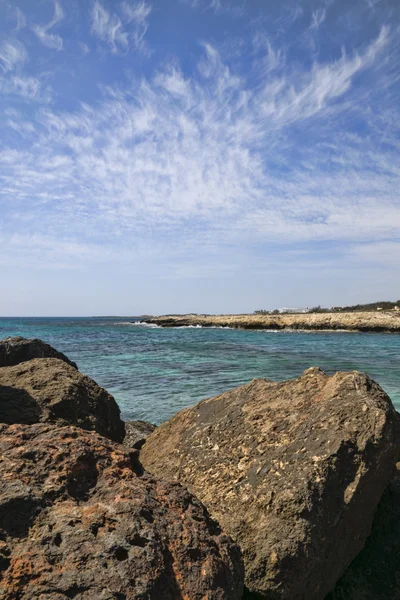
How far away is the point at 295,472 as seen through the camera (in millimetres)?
3166

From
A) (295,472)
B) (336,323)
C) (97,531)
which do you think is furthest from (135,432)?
(336,323)

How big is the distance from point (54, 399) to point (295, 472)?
2387 mm

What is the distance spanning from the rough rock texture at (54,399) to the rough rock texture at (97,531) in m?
1.22

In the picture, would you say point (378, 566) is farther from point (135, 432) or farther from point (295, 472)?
point (135, 432)

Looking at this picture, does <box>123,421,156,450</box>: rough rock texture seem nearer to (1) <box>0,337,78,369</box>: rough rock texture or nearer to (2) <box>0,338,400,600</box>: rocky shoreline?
(1) <box>0,337,78,369</box>: rough rock texture

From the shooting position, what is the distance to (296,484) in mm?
3064

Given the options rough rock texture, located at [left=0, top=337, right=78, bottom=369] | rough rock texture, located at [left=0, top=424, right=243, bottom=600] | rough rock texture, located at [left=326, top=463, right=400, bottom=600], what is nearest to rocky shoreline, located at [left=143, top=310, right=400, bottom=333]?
rough rock texture, located at [left=0, top=337, right=78, bottom=369]

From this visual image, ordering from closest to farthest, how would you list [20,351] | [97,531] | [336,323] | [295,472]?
[97,531], [295,472], [20,351], [336,323]

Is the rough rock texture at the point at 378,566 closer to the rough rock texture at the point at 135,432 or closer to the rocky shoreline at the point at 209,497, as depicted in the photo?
the rocky shoreline at the point at 209,497

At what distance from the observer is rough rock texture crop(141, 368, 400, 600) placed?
289cm

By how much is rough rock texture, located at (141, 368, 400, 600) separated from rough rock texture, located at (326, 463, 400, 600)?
200 millimetres

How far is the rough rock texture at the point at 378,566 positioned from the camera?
3213mm

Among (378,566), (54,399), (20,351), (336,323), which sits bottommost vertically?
(378,566)

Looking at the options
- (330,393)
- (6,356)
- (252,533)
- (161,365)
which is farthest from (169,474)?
(161,365)
